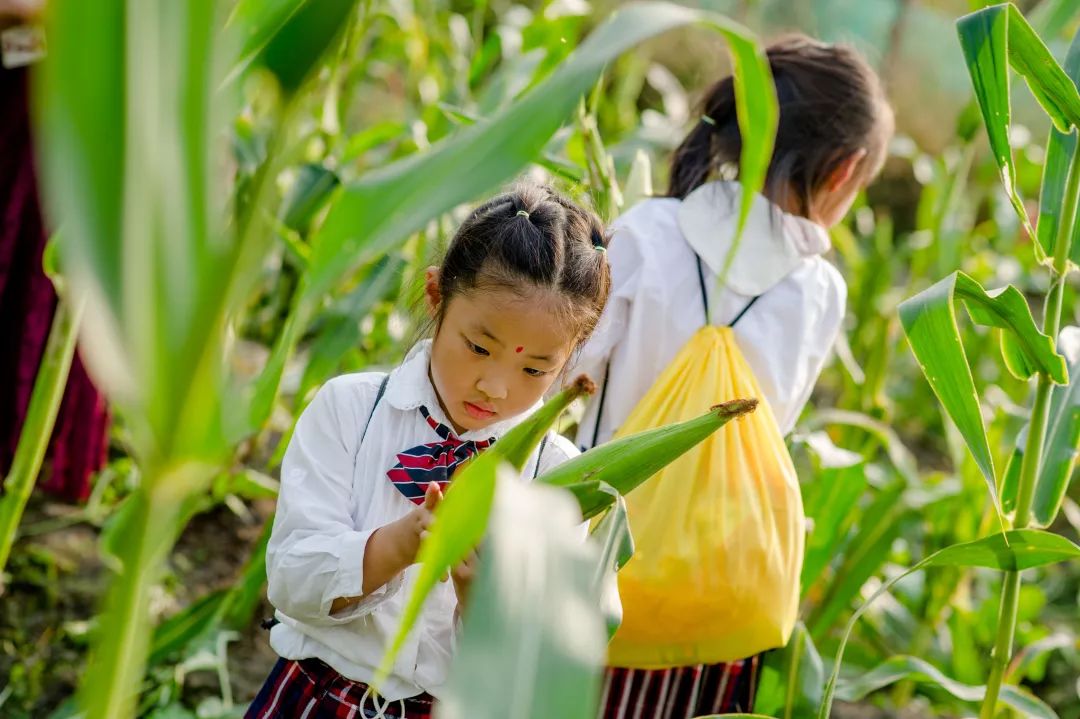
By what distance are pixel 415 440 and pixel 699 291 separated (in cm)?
42

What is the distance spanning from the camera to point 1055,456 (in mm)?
1109

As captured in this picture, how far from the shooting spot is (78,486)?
6.03 ft

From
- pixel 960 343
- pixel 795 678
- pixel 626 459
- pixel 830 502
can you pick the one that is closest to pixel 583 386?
pixel 626 459

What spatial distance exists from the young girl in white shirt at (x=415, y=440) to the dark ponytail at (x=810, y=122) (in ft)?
1.17

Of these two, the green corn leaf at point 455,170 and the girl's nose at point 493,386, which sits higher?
the green corn leaf at point 455,170

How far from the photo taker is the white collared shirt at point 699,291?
1233 millimetres

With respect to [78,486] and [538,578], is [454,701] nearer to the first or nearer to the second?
[538,578]

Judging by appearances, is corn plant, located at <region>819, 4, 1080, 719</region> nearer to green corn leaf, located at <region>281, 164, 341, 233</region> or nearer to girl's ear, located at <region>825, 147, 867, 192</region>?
girl's ear, located at <region>825, 147, 867, 192</region>

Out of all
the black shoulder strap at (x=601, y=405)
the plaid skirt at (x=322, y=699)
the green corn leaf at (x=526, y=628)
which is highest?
the green corn leaf at (x=526, y=628)

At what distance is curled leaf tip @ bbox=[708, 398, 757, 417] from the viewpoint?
0.70 meters

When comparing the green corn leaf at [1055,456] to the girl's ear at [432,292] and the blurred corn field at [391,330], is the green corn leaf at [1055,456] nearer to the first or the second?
the blurred corn field at [391,330]

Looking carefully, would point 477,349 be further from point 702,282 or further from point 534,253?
point 702,282

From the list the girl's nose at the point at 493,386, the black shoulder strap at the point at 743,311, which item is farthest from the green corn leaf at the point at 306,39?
the black shoulder strap at the point at 743,311

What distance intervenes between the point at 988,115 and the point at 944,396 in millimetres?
A: 223
